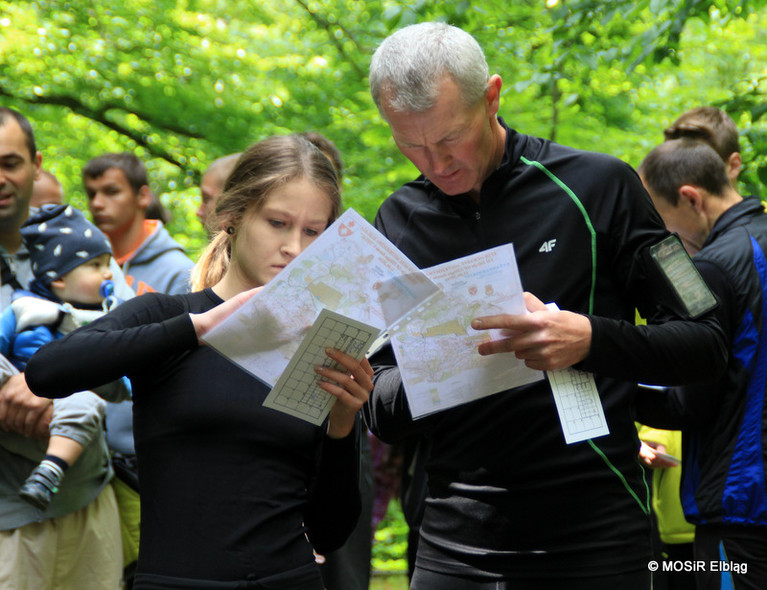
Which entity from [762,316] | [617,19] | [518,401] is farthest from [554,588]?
[617,19]

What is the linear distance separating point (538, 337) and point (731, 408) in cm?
166

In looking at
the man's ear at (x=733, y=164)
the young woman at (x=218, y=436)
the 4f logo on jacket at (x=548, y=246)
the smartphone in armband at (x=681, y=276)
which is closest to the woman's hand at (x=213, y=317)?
the young woman at (x=218, y=436)

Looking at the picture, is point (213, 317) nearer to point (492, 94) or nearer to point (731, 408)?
point (492, 94)

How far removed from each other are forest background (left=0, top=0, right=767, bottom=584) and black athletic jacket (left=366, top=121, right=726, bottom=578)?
5.01 meters

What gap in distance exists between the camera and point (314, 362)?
2104 mm

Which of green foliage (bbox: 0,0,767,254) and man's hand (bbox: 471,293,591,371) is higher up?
green foliage (bbox: 0,0,767,254)

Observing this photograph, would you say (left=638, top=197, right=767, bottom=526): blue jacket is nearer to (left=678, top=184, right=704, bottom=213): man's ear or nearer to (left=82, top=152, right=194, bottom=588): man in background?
(left=678, top=184, right=704, bottom=213): man's ear

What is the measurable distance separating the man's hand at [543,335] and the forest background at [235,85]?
5352 millimetres

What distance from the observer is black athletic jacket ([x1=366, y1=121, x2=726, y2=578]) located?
2191mm

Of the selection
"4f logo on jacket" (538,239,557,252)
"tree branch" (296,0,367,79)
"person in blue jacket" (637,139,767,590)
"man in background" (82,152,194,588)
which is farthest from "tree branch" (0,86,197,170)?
"4f logo on jacket" (538,239,557,252)

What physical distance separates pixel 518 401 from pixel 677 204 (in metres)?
1.98

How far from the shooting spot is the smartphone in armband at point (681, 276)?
2240 millimetres

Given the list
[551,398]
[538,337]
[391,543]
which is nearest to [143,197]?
[551,398]

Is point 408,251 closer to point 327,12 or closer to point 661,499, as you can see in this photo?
point 661,499
